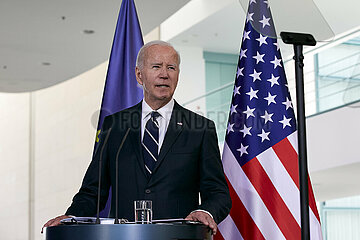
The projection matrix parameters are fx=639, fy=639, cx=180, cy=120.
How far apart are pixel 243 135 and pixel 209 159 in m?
0.83

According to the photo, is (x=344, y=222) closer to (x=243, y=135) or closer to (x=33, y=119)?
(x=33, y=119)

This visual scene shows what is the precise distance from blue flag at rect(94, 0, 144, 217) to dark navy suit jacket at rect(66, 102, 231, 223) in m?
1.33

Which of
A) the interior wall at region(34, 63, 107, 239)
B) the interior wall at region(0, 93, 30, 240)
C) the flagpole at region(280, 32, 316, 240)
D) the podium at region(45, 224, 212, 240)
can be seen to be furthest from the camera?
the interior wall at region(0, 93, 30, 240)

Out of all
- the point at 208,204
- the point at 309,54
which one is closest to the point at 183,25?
the point at 309,54

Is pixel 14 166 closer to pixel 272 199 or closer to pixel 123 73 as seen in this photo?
pixel 123 73

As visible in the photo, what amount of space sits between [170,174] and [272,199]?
0.85 metres

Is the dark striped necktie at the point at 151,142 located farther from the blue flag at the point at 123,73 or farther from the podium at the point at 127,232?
the blue flag at the point at 123,73

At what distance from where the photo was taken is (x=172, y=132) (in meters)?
2.79

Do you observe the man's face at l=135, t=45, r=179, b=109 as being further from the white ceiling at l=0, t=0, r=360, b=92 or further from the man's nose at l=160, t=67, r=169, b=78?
the white ceiling at l=0, t=0, r=360, b=92

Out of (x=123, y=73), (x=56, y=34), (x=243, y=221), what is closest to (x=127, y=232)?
(x=243, y=221)

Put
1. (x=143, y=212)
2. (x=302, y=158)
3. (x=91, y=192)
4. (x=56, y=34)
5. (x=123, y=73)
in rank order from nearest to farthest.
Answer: (x=143, y=212), (x=302, y=158), (x=91, y=192), (x=123, y=73), (x=56, y=34)

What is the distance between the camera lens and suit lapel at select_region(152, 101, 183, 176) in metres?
2.74

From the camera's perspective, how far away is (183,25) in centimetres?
1421

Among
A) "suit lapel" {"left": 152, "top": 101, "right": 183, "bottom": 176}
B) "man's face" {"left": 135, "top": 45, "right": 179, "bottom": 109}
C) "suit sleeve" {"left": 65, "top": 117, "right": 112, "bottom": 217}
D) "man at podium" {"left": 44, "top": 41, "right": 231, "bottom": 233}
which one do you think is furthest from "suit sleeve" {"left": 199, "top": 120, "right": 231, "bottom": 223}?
"suit sleeve" {"left": 65, "top": 117, "right": 112, "bottom": 217}
